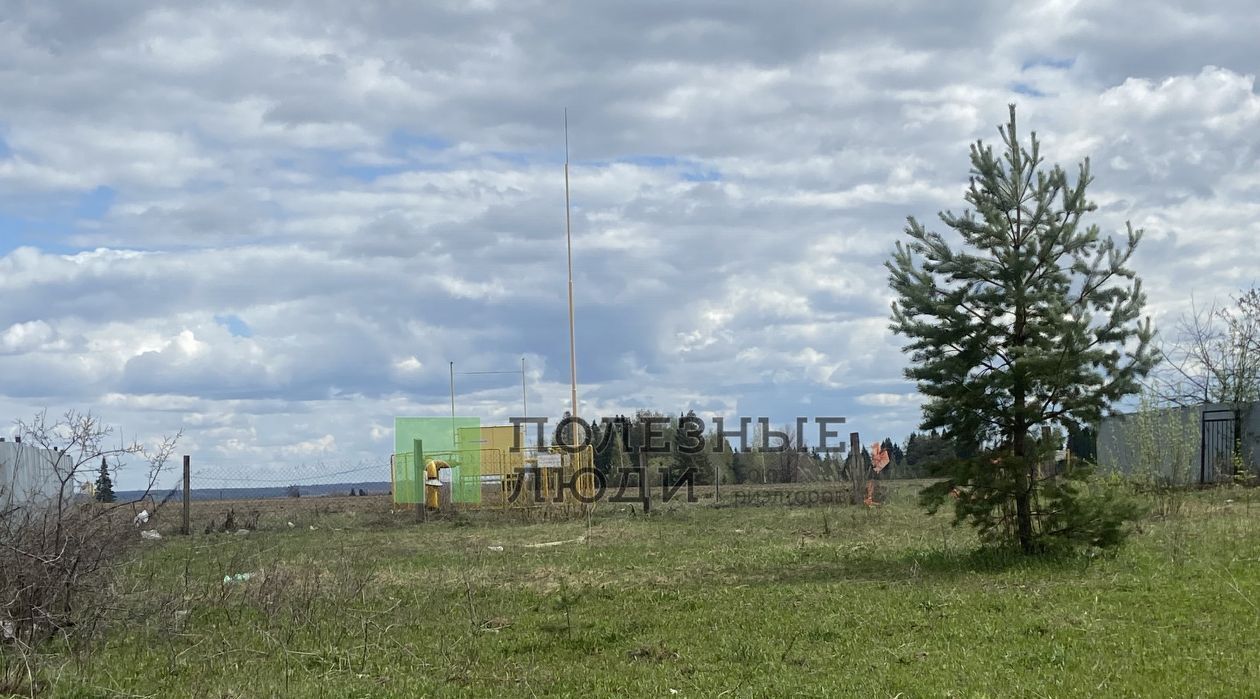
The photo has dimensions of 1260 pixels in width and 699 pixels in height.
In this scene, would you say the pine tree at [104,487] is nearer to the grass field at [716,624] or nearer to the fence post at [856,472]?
the grass field at [716,624]

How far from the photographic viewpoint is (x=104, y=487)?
40.9 feet

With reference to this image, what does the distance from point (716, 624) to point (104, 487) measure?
680cm

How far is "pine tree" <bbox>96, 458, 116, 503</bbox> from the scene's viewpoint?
1063 centimetres

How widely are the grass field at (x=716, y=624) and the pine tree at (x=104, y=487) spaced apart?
960mm

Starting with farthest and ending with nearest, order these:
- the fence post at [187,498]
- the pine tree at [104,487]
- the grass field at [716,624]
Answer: the fence post at [187,498], the pine tree at [104,487], the grass field at [716,624]

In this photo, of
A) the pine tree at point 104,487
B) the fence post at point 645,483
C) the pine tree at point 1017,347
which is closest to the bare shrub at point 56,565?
the pine tree at point 104,487

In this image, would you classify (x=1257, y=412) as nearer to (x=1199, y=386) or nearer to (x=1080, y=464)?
(x=1199, y=386)

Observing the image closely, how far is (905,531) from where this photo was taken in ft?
62.4

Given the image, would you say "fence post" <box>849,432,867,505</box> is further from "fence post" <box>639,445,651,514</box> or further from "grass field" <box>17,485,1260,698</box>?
"grass field" <box>17,485,1260,698</box>

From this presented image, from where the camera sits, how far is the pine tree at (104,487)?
34.9ft

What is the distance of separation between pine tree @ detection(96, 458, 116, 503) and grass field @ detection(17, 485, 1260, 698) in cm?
96

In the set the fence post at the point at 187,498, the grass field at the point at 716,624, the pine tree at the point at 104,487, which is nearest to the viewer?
the grass field at the point at 716,624

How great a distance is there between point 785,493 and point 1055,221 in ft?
64.4

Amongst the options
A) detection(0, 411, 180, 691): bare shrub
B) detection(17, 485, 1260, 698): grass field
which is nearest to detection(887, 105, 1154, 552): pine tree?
detection(17, 485, 1260, 698): grass field
